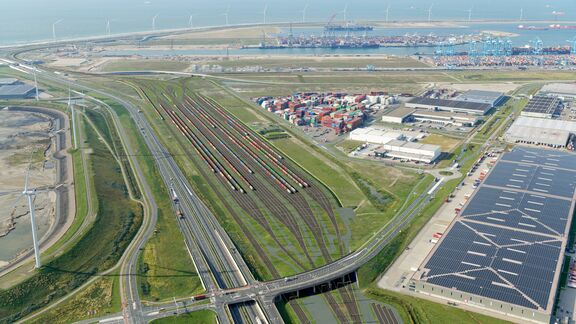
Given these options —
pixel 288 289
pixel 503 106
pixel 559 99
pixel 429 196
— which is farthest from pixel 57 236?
pixel 559 99

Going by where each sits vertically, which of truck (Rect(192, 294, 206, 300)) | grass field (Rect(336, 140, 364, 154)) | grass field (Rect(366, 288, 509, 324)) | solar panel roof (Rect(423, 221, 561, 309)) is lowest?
grass field (Rect(366, 288, 509, 324))

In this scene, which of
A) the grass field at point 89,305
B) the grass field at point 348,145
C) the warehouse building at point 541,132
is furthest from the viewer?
the warehouse building at point 541,132

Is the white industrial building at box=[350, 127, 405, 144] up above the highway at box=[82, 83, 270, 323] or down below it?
above

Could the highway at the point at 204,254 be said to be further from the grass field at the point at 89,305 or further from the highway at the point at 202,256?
the grass field at the point at 89,305

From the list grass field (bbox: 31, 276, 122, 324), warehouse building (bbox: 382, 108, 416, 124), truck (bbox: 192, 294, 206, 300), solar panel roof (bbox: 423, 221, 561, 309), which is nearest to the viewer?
grass field (bbox: 31, 276, 122, 324)

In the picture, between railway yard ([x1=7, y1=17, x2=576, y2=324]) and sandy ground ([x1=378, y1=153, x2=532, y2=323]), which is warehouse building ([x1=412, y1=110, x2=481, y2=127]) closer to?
railway yard ([x1=7, y1=17, x2=576, y2=324])

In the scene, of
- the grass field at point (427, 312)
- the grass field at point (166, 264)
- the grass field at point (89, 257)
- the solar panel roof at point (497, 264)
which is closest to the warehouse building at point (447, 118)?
the solar panel roof at point (497, 264)

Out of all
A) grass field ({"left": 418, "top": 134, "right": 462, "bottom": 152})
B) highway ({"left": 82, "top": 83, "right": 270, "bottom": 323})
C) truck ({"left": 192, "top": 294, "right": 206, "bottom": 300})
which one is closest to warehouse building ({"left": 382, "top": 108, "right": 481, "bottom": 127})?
grass field ({"left": 418, "top": 134, "right": 462, "bottom": 152})
